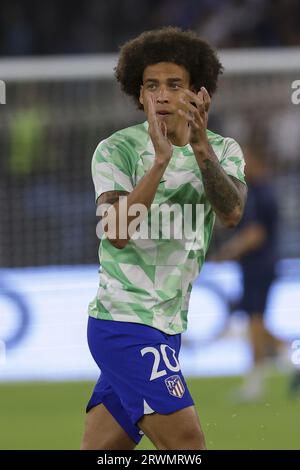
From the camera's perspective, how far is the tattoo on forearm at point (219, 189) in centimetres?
397

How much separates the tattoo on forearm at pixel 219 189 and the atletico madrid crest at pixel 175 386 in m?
0.62

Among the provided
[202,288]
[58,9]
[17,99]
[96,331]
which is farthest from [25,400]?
[58,9]

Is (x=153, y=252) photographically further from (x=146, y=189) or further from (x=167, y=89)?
(x=167, y=89)

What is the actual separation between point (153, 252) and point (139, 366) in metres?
0.43

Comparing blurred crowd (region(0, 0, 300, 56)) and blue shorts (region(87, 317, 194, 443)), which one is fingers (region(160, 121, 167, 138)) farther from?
blurred crowd (region(0, 0, 300, 56))

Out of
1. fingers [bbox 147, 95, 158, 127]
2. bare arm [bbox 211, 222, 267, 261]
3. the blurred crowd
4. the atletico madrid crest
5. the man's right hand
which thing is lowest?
bare arm [bbox 211, 222, 267, 261]

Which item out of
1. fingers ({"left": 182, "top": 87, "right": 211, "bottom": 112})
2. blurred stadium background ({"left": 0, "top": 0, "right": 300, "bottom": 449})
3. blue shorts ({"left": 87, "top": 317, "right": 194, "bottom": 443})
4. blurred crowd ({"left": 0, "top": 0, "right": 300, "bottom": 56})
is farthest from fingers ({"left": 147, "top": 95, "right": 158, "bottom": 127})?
blurred crowd ({"left": 0, "top": 0, "right": 300, "bottom": 56})

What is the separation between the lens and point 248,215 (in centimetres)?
889

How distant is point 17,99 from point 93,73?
76 cm

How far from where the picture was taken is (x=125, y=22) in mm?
13328

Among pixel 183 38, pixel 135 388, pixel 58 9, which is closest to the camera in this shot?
pixel 135 388

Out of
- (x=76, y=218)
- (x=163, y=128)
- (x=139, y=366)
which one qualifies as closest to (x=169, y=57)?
(x=163, y=128)

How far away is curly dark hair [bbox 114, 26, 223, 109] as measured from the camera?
14.2 ft

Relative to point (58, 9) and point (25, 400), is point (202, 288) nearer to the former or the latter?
point (25, 400)
